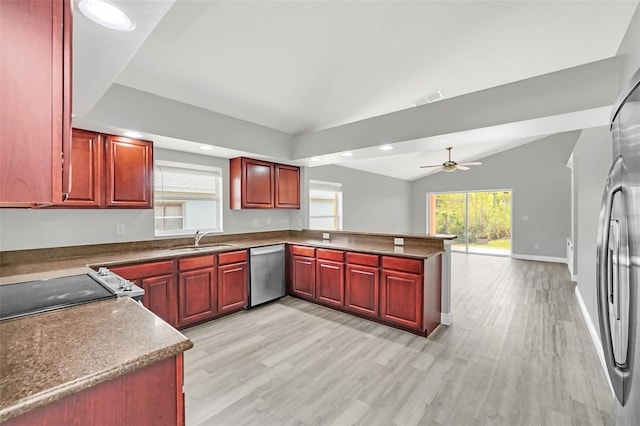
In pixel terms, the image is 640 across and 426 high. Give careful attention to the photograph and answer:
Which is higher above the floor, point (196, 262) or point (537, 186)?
point (537, 186)

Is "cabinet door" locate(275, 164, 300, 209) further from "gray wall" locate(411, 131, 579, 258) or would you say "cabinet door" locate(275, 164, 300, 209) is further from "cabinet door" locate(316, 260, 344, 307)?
"gray wall" locate(411, 131, 579, 258)

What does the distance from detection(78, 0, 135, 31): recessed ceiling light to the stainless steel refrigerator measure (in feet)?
6.81

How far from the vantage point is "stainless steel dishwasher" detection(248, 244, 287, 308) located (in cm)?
377

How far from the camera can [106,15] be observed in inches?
49.4

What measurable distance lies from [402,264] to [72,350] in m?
2.77

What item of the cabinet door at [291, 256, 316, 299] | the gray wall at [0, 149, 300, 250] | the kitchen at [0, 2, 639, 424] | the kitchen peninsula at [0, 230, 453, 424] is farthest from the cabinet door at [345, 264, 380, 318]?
the gray wall at [0, 149, 300, 250]

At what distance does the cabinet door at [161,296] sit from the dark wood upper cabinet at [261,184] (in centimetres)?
141

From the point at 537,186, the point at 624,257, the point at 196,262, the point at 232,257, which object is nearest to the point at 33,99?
the point at 624,257

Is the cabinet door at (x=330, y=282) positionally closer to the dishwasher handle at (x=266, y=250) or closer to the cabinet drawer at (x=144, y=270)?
the dishwasher handle at (x=266, y=250)

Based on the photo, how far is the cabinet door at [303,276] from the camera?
397cm

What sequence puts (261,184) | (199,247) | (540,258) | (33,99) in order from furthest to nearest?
(540,258)
(261,184)
(199,247)
(33,99)

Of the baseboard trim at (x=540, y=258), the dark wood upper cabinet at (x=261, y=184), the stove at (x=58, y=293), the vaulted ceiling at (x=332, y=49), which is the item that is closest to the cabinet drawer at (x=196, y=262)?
the dark wood upper cabinet at (x=261, y=184)

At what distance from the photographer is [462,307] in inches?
156

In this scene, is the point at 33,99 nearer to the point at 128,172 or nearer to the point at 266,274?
the point at 128,172
